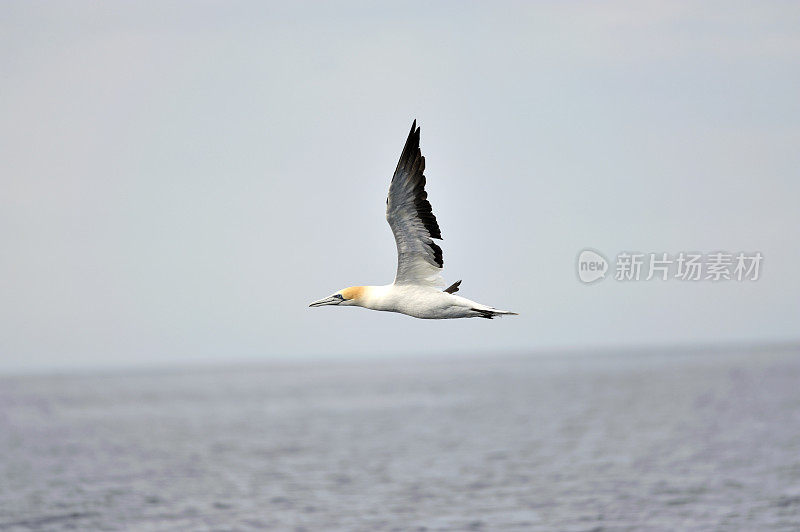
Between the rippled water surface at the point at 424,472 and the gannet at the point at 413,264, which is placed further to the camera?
Answer: the rippled water surface at the point at 424,472

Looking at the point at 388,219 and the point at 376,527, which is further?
the point at 376,527

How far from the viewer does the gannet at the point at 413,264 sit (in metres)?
15.8

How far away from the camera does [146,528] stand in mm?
63719

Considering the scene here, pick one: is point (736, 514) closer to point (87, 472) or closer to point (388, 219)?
point (388, 219)

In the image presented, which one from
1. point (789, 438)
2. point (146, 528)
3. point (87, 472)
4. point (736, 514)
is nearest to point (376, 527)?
point (146, 528)

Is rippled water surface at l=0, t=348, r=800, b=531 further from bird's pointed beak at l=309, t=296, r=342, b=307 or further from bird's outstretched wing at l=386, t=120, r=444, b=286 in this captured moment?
bird's pointed beak at l=309, t=296, r=342, b=307

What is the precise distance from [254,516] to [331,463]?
28695 mm

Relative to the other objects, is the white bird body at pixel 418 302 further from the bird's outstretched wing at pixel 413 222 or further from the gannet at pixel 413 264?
the bird's outstretched wing at pixel 413 222

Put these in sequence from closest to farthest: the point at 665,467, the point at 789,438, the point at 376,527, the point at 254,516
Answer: the point at 376,527 < the point at 254,516 < the point at 665,467 < the point at 789,438

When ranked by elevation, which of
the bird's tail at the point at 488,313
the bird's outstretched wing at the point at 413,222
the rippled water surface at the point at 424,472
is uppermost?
the bird's outstretched wing at the point at 413,222

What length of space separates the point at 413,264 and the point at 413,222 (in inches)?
30.5

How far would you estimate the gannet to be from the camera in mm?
15836

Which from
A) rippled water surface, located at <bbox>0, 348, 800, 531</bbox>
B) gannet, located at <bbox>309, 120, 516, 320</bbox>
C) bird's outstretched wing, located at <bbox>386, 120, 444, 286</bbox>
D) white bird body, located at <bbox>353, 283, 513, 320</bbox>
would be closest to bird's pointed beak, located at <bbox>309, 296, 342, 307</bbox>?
gannet, located at <bbox>309, 120, 516, 320</bbox>

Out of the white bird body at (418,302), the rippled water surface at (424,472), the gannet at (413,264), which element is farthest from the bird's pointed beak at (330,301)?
the rippled water surface at (424,472)
